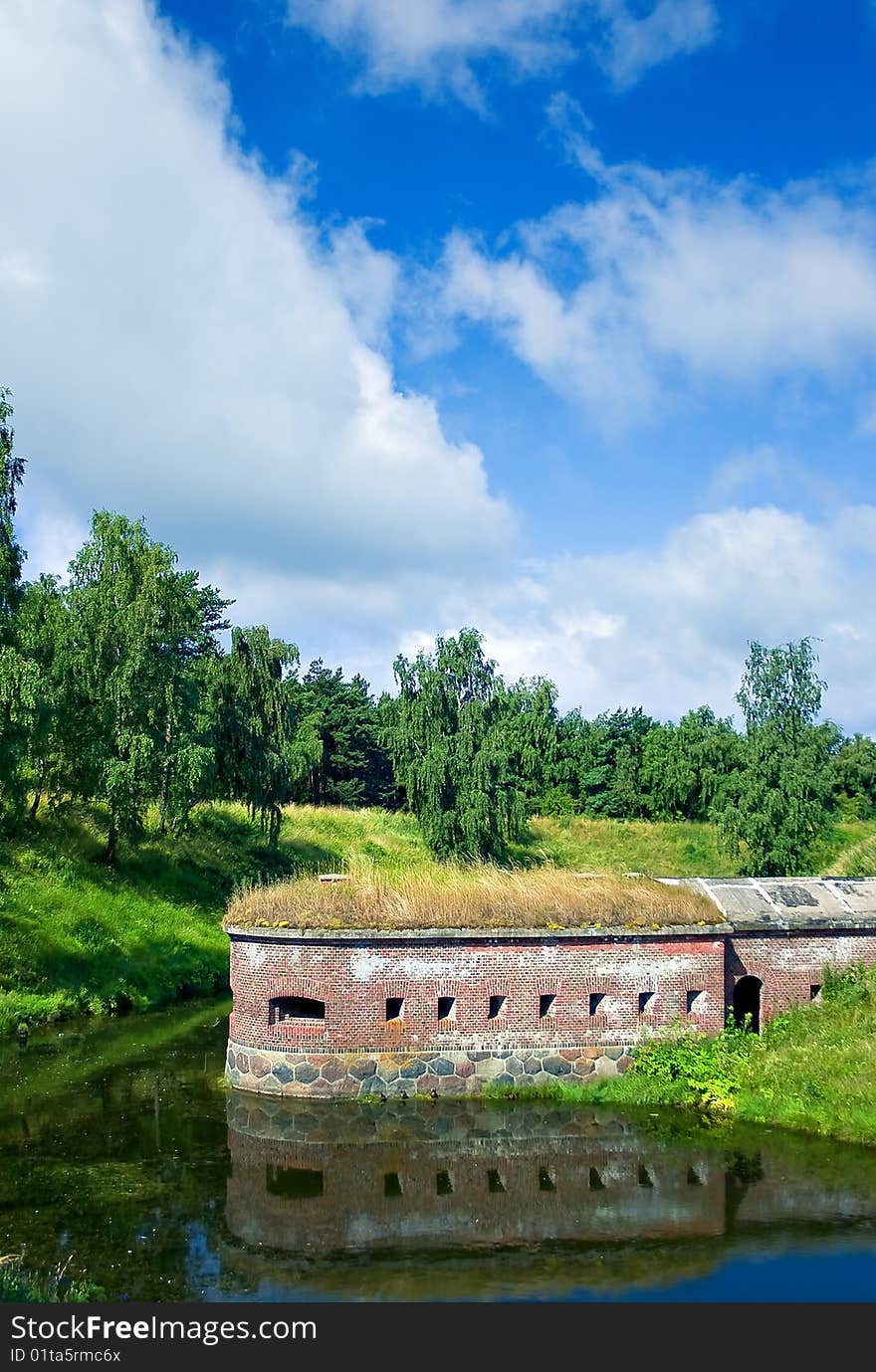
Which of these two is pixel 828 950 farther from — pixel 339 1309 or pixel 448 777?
pixel 448 777

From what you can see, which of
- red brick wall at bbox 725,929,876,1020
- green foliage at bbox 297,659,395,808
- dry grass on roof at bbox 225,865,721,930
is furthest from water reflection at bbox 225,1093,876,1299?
green foliage at bbox 297,659,395,808

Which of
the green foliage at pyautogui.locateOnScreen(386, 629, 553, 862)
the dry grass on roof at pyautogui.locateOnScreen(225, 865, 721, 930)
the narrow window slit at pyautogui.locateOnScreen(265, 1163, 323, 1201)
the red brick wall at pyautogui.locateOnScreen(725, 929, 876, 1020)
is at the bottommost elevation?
the narrow window slit at pyautogui.locateOnScreen(265, 1163, 323, 1201)

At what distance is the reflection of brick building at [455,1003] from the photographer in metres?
16.8

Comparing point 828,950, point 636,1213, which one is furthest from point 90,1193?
point 828,950

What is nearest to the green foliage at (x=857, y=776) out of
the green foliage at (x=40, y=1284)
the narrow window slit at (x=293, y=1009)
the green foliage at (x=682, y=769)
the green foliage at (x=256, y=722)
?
the green foliage at (x=682, y=769)

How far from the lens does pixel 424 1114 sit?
15867 millimetres

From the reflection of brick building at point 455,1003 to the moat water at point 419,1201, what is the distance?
67cm

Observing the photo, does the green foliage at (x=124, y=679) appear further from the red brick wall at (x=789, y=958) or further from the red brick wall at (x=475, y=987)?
the red brick wall at (x=789, y=958)

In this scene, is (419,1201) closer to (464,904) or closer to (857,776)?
(464,904)

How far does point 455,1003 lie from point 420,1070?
125 centimetres

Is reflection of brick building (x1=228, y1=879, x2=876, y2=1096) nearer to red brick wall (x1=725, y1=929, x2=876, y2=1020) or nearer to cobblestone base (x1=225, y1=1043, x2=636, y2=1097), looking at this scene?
cobblestone base (x1=225, y1=1043, x2=636, y2=1097)

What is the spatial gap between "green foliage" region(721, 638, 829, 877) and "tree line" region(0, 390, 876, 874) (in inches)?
2.2

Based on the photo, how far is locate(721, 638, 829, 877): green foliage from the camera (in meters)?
34.9

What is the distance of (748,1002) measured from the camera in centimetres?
2006
